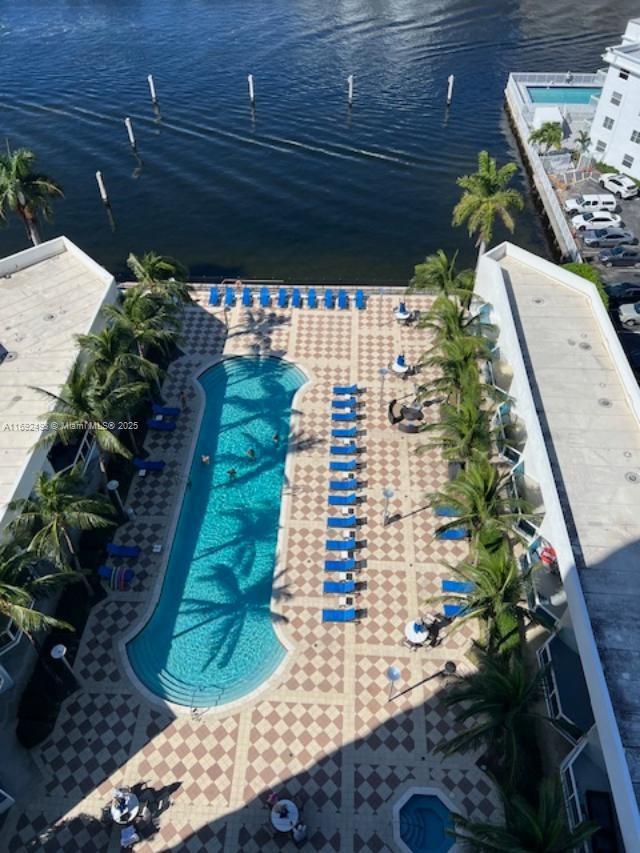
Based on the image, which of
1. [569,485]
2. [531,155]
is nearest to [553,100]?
[531,155]

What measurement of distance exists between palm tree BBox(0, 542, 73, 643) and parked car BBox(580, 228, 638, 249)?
5030 cm

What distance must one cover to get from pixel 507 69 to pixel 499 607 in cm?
9389

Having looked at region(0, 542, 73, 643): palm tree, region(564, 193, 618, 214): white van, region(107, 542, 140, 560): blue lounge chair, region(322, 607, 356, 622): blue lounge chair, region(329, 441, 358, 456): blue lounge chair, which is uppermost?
region(564, 193, 618, 214): white van

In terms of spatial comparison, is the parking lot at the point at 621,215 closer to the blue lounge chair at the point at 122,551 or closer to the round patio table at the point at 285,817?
the blue lounge chair at the point at 122,551

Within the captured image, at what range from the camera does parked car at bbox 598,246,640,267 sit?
49.0 m

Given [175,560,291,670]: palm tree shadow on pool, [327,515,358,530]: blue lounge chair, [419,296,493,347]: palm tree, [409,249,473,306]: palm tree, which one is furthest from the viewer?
[409,249,473,306]: palm tree

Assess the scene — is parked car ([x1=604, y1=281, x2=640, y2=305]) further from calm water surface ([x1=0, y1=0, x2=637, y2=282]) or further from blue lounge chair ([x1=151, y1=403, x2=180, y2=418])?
blue lounge chair ([x1=151, y1=403, x2=180, y2=418])

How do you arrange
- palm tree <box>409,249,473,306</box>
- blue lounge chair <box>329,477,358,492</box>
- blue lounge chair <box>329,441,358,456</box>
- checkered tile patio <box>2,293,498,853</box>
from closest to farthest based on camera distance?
checkered tile patio <box>2,293,498,853</box>
blue lounge chair <box>329,477,358,492</box>
blue lounge chair <box>329,441,358,456</box>
palm tree <box>409,249,473,306</box>

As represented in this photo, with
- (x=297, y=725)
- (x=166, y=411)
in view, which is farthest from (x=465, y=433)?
(x=166, y=411)

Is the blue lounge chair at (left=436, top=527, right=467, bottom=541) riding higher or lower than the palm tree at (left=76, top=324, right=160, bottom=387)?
lower

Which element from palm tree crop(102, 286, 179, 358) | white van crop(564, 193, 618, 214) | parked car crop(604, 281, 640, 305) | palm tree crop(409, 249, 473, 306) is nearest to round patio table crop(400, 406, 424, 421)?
palm tree crop(409, 249, 473, 306)

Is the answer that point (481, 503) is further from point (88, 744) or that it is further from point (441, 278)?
point (88, 744)

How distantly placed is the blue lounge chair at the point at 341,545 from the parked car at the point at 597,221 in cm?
4020

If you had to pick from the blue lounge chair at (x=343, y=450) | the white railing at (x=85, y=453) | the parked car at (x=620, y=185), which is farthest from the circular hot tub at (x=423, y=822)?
the parked car at (x=620, y=185)
